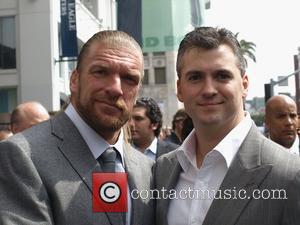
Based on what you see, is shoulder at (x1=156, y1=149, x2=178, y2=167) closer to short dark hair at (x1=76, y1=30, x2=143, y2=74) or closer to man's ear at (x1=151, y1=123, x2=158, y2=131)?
short dark hair at (x1=76, y1=30, x2=143, y2=74)

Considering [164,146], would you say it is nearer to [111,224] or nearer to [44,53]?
[111,224]

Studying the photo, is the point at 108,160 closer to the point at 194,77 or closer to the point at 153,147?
the point at 194,77

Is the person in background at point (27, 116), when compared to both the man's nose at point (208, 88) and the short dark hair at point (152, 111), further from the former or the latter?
the man's nose at point (208, 88)

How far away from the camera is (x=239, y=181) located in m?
2.70

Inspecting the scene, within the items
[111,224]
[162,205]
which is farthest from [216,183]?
[111,224]

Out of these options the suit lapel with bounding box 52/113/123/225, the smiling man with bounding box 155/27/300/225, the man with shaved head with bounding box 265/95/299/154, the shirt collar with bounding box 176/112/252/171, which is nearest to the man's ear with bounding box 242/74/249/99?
the smiling man with bounding box 155/27/300/225

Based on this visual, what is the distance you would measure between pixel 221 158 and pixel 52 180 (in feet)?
2.84

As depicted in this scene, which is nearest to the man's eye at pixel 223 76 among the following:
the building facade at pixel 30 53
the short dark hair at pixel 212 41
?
the short dark hair at pixel 212 41

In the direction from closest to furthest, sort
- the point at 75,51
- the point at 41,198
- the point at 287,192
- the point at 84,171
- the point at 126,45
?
the point at 287,192, the point at 41,198, the point at 84,171, the point at 126,45, the point at 75,51

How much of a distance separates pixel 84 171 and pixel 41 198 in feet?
1.00

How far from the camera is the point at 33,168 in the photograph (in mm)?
2738

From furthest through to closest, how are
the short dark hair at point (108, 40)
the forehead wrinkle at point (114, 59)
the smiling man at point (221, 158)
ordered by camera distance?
1. the short dark hair at point (108, 40)
2. the forehead wrinkle at point (114, 59)
3. the smiling man at point (221, 158)

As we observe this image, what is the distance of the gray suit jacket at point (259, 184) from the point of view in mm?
2521

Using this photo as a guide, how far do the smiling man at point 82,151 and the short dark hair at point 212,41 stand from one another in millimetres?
311
